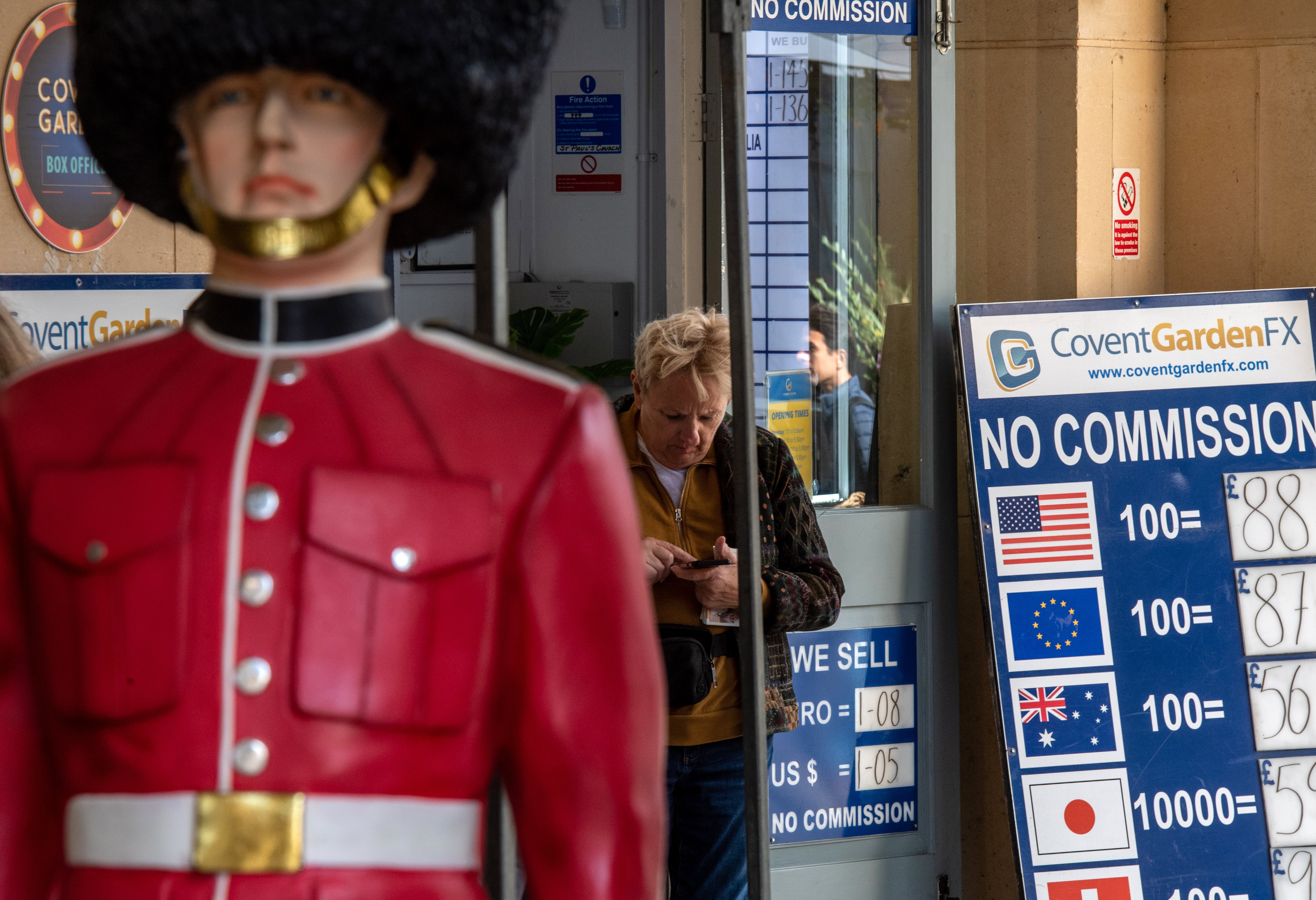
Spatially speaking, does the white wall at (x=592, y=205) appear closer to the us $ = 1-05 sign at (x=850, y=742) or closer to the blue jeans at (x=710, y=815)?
the us $ = 1-05 sign at (x=850, y=742)

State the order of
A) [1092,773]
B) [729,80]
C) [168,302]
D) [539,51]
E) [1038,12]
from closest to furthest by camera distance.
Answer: [539,51]
[729,80]
[168,302]
[1092,773]
[1038,12]

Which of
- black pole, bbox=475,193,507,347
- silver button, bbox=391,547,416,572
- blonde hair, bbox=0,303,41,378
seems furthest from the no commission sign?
silver button, bbox=391,547,416,572

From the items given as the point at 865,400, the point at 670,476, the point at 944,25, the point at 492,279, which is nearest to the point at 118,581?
the point at 492,279

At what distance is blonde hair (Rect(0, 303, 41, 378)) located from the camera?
167 cm

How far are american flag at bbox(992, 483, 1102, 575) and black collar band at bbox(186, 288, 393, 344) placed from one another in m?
2.25

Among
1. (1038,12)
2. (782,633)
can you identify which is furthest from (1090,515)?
(1038,12)

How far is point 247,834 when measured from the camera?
0.76 meters

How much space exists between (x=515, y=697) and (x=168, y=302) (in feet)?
5.48

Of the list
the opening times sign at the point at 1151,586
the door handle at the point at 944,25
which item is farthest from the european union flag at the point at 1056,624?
the door handle at the point at 944,25

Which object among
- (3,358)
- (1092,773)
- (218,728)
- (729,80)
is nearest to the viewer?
(218,728)

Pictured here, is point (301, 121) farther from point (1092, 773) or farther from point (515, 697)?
point (1092, 773)

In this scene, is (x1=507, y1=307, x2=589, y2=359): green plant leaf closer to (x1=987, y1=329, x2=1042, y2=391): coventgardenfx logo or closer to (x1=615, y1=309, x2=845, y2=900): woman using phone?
(x1=987, y1=329, x2=1042, y2=391): coventgardenfx logo

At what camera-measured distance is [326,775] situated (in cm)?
77

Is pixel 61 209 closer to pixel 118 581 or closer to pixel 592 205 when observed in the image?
pixel 118 581
